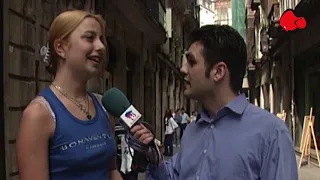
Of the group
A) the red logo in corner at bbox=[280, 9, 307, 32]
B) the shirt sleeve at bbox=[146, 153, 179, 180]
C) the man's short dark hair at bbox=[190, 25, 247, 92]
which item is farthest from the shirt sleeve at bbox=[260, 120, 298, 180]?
the red logo in corner at bbox=[280, 9, 307, 32]

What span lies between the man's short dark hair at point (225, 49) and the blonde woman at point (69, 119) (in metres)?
0.47

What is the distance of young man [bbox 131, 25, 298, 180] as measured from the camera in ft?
7.83

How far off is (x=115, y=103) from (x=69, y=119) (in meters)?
0.27

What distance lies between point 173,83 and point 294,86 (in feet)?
42.9

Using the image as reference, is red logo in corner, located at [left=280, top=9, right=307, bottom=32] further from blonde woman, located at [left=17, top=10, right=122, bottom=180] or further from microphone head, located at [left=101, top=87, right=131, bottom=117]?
blonde woman, located at [left=17, top=10, right=122, bottom=180]

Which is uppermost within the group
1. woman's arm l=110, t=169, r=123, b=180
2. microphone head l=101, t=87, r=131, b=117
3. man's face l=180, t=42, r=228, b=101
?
man's face l=180, t=42, r=228, b=101

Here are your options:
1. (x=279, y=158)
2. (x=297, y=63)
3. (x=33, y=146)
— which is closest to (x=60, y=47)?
(x=33, y=146)

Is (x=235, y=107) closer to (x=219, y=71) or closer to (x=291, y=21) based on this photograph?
(x=219, y=71)

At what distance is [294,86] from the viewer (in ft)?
72.6

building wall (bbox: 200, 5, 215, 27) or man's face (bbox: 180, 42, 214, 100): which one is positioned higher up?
building wall (bbox: 200, 5, 215, 27)

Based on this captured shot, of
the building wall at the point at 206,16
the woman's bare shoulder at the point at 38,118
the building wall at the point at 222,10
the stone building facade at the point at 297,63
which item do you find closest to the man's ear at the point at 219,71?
the woman's bare shoulder at the point at 38,118

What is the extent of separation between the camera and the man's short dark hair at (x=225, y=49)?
2521 millimetres

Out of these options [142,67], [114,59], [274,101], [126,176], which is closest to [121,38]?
[114,59]

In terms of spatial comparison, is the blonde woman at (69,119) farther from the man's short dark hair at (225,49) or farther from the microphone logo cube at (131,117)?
the man's short dark hair at (225,49)
